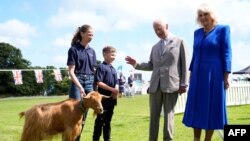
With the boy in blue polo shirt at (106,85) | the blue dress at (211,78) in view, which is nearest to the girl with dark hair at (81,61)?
the boy in blue polo shirt at (106,85)

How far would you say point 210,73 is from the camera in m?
5.94

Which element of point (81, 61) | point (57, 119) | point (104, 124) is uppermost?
point (81, 61)

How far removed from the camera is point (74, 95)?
6.44 meters

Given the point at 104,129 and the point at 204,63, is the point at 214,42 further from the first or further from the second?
the point at 104,129

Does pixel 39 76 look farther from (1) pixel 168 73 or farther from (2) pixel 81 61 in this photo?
(1) pixel 168 73

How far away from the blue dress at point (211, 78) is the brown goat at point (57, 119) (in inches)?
57.5

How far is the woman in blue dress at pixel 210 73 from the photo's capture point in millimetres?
5891

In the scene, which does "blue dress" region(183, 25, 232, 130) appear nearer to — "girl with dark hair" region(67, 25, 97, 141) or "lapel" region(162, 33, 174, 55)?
"lapel" region(162, 33, 174, 55)

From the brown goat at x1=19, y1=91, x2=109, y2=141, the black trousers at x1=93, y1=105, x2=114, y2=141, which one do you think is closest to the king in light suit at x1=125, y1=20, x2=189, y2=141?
the brown goat at x1=19, y1=91, x2=109, y2=141

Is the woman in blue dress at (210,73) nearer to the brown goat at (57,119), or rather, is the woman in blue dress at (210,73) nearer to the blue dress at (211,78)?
the blue dress at (211,78)

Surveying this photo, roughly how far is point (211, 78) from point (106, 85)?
209cm

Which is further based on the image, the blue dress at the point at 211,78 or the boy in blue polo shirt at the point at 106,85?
the boy in blue polo shirt at the point at 106,85

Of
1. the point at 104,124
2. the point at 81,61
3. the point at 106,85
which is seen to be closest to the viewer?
the point at 81,61

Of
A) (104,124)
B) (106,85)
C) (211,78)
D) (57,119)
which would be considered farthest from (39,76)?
(211,78)
